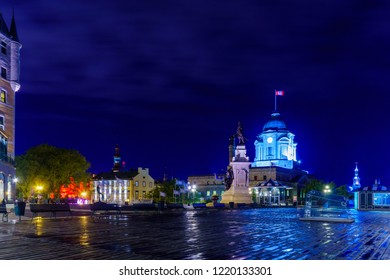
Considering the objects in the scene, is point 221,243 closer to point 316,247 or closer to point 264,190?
point 316,247

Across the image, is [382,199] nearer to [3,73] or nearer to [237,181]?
[237,181]

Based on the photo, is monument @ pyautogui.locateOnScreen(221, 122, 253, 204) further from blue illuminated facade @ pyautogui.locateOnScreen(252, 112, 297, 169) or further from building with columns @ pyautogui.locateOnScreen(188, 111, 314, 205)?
blue illuminated facade @ pyautogui.locateOnScreen(252, 112, 297, 169)

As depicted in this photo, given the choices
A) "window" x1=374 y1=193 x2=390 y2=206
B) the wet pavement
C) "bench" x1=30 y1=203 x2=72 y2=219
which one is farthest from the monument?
the wet pavement

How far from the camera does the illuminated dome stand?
15525 cm

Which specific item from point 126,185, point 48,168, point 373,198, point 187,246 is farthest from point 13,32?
point 126,185

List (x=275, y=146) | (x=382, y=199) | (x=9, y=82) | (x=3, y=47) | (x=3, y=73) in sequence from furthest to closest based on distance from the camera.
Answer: (x=275, y=146) < (x=9, y=82) < (x=3, y=47) < (x=3, y=73) < (x=382, y=199)

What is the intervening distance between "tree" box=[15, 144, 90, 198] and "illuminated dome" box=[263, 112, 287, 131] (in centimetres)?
8391

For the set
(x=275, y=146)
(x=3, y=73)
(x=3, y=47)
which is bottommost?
(x=275, y=146)

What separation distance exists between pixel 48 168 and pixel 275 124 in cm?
9110

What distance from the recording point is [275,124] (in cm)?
15588

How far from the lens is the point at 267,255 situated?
13.1 meters

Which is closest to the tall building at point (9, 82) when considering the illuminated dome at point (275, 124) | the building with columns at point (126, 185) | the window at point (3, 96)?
the window at point (3, 96)
